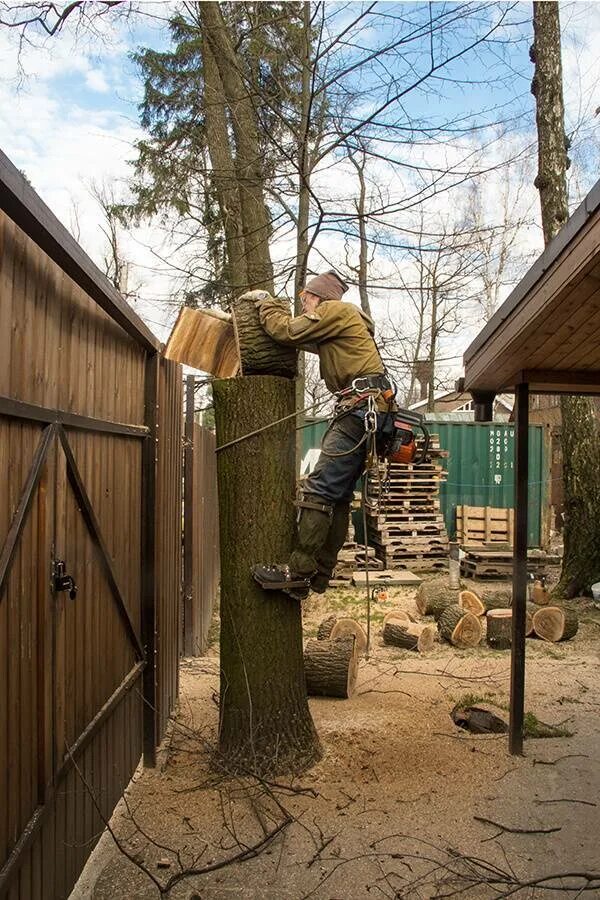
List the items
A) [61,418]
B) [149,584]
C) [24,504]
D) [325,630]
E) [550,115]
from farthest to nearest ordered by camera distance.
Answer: [550,115], [325,630], [149,584], [61,418], [24,504]

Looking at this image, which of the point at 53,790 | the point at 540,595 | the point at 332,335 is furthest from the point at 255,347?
the point at 540,595

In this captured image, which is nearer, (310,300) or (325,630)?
(310,300)

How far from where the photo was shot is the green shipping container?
1560 cm

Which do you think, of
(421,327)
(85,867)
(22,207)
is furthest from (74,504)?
(421,327)

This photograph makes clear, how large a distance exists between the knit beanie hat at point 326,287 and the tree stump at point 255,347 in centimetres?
30

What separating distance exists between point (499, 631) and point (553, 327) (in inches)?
181

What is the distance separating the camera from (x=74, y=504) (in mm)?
3250

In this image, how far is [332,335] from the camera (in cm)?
434

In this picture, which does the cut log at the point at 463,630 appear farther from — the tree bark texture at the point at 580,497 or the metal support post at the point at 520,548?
the metal support post at the point at 520,548

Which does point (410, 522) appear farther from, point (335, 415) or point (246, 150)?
point (335, 415)

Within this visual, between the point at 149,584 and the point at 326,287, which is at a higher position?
the point at 326,287

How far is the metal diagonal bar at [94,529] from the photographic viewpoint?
3.10 metres

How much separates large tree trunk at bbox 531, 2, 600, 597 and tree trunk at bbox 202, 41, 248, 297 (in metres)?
4.51

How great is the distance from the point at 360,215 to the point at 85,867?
613 centimetres
